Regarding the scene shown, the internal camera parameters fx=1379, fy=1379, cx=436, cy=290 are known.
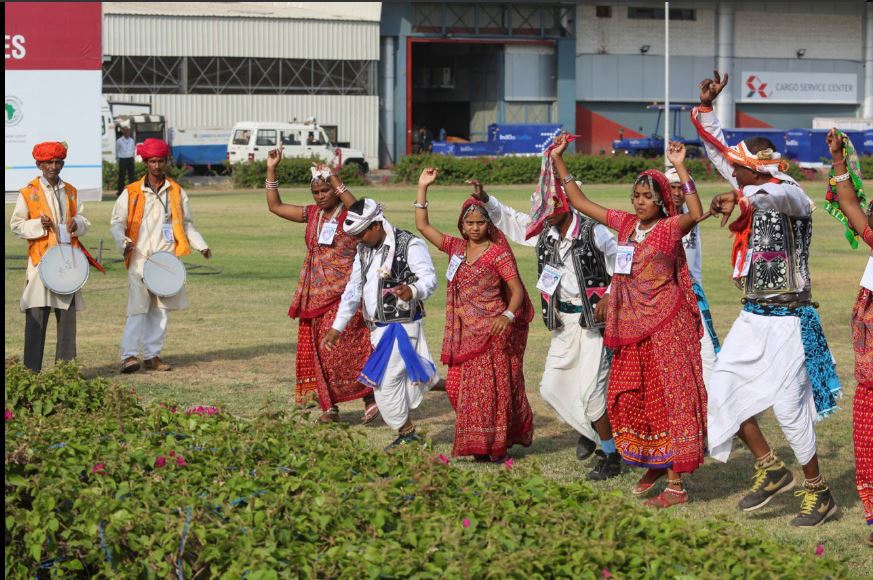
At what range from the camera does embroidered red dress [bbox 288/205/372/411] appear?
9.03 metres

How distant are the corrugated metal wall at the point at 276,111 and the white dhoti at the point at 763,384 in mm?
41876

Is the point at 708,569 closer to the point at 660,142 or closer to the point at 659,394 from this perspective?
the point at 659,394

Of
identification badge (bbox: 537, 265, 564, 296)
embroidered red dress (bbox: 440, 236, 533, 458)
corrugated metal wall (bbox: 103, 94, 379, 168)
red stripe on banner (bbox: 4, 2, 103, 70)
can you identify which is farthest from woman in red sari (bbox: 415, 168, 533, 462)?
corrugated metal wall (bbox: 103, 94, 379, 168)

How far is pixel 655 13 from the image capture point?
5469cm

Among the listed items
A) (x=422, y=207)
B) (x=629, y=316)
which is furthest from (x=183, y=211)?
(x=629, y=316)

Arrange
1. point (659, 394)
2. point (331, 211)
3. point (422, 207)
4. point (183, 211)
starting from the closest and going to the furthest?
1. point (659, 394)
2. point (422, 207)
3. point (331, 211)
4. point (183, 211)

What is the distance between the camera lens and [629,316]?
272 inches

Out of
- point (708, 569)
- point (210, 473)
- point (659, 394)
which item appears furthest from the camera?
point (659, 394)

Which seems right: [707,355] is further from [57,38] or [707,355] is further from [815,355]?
[57,38]

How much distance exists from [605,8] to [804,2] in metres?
8.43

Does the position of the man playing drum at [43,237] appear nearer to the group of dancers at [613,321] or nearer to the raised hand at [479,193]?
the group of dancers at [613,321]

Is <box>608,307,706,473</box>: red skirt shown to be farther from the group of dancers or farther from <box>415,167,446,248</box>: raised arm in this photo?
<box>415,167,446,248</box>: raised arm

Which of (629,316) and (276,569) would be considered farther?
(629,316)

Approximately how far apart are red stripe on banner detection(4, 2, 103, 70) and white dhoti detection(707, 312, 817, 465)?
35.2ft
